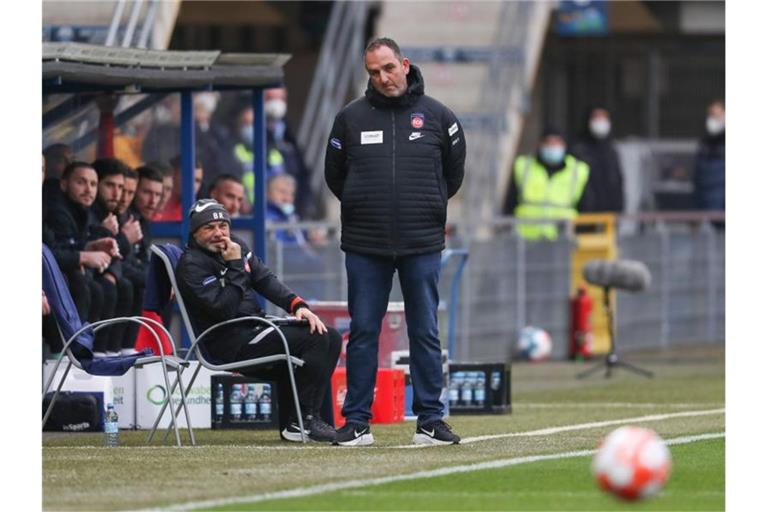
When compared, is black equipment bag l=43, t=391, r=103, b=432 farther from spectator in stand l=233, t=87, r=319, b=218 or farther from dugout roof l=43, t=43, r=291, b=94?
spectator in stand l=233, t=87, r=319, b=218

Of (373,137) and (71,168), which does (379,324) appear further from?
(71,168)

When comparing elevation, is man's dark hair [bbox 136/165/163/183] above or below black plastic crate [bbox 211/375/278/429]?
above

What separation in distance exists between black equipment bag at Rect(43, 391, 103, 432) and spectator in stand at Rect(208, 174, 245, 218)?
2590mm

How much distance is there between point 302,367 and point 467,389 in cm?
290

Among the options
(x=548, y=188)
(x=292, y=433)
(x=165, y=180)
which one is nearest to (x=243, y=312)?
(x=292, y=433)

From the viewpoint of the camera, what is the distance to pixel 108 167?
1427 cm

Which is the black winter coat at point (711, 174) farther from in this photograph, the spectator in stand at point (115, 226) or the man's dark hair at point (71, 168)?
the man's dark hair at point (71, 168)

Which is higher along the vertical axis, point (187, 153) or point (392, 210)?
point (187, 153)

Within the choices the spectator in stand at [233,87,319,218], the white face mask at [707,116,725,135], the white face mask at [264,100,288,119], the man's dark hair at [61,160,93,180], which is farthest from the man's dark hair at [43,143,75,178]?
the white face mask at [707,116,725,135]

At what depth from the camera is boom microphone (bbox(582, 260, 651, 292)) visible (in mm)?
20000

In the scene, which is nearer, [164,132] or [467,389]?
[467,389]

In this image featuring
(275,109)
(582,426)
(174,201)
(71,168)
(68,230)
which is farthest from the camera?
(275,109)

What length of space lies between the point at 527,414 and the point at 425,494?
5494 millimetres
